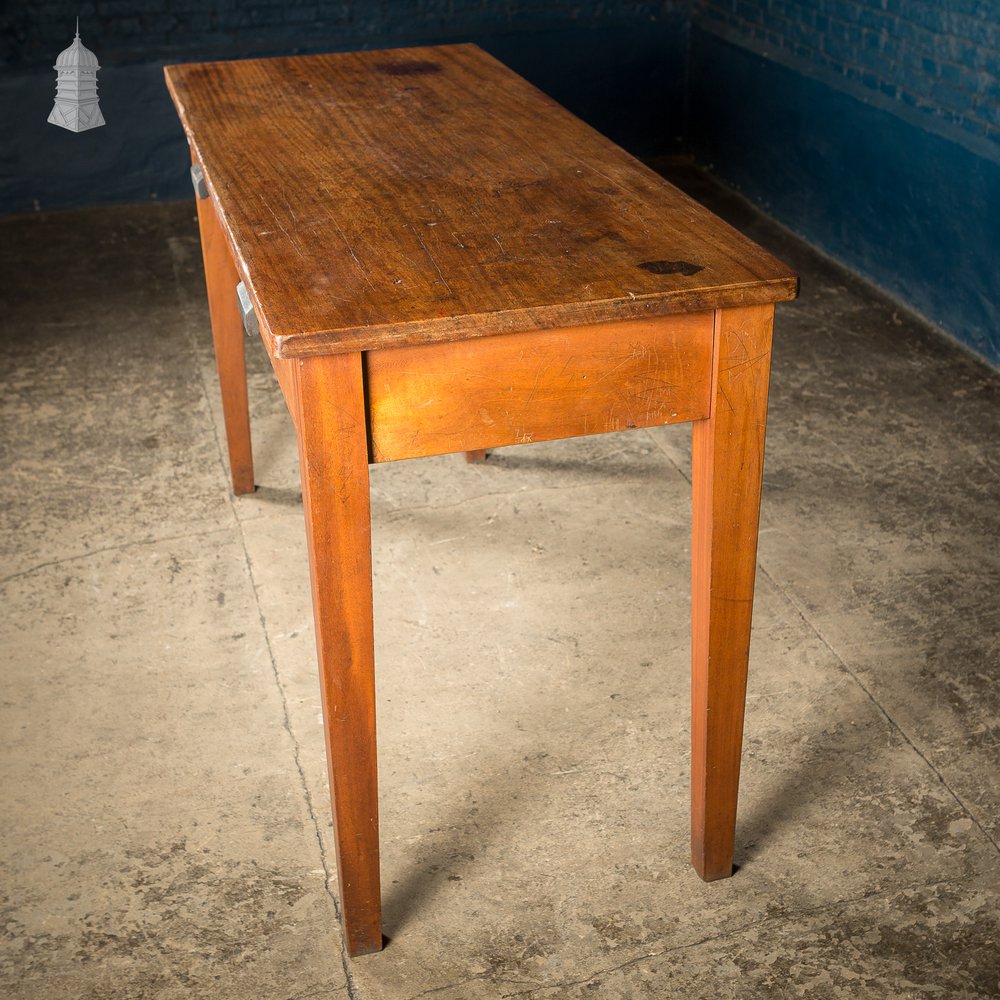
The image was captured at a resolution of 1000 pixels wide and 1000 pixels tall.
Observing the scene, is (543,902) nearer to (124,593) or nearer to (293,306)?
(293,306)

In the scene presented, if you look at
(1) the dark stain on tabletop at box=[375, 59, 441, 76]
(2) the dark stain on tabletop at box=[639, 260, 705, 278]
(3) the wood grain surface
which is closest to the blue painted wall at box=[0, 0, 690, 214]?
(1) the dark stain on tabletop at box=[375, 59, 441, 76]

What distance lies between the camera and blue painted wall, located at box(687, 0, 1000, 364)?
11.8 ft

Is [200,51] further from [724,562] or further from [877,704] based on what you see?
[724,562]

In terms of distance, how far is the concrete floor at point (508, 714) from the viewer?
175cm

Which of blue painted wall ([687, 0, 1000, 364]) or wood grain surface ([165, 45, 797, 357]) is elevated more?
wood grain surface ([165, 45, 797, 357])

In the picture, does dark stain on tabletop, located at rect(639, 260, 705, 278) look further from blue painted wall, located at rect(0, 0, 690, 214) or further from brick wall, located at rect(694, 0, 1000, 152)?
blue painted wall, located at rect(0, 0, 690, 214)

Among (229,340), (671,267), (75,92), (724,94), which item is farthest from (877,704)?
(724,94)

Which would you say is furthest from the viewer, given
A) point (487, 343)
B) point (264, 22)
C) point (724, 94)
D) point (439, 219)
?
point (724, 94)

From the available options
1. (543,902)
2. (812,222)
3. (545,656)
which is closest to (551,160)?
(545,656)

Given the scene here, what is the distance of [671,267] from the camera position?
152 cm

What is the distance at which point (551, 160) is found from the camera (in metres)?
1.99

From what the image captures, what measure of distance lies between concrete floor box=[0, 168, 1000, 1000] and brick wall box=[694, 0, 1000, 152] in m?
0.85

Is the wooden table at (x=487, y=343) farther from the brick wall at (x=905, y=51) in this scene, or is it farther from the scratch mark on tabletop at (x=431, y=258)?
the brick wall at (x=905, y=51)

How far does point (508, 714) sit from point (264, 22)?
3.75m
